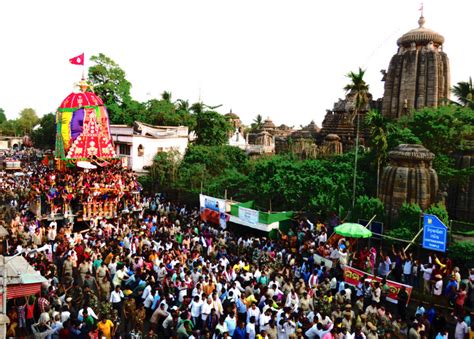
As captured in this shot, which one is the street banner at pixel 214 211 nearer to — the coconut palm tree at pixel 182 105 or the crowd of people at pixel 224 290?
the crowd of people at pixel 224 290

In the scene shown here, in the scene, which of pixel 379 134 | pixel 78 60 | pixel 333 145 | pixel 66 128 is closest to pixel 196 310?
pixel 379 134

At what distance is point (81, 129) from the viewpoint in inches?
1043

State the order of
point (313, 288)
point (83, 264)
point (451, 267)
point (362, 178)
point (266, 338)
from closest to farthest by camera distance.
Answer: point (266, 338), point (313, 288), point (83, 264), point (451, 267), point (362, 178)

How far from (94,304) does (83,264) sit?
8.68ft

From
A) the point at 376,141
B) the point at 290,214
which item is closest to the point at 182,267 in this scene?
the point at 290,214

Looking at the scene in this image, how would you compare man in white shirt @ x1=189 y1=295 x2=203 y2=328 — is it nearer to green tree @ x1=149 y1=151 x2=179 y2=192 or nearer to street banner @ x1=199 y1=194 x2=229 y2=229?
street banner @ x1=199 y1=194 x2=229 y2=229

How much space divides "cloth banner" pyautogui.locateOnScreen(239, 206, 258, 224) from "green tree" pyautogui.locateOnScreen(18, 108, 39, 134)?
258 ft

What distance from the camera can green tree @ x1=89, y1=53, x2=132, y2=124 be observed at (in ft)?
138

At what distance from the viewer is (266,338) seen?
29.5 ft

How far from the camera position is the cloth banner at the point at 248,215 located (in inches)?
763

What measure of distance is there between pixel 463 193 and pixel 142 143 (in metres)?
22.0

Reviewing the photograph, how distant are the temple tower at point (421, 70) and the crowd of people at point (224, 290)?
1574 cm

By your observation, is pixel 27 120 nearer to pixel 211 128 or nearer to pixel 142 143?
pixel 211 128

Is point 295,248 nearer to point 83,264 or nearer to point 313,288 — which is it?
point 313,288
